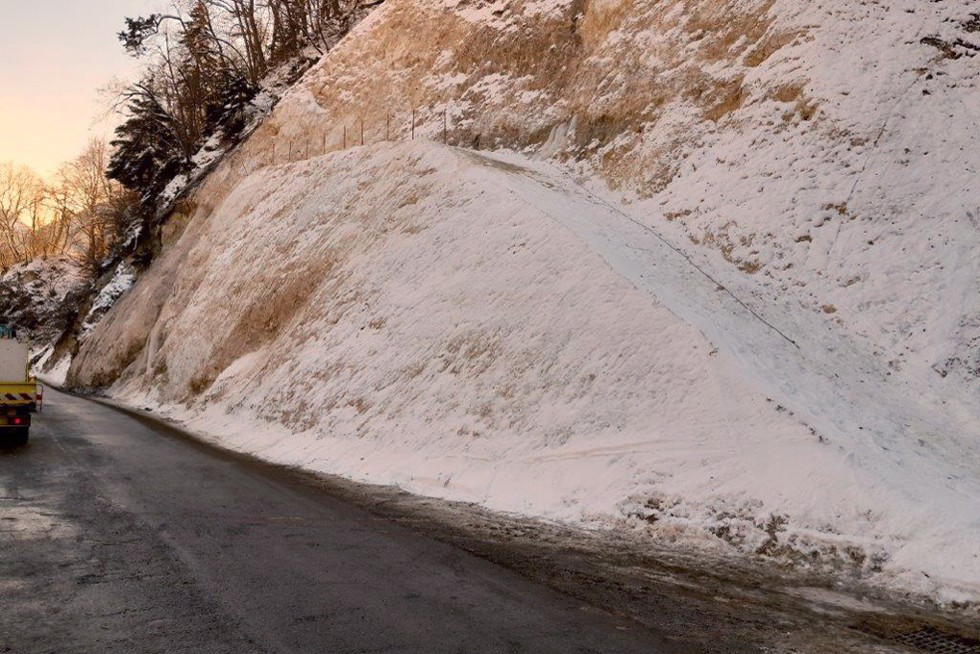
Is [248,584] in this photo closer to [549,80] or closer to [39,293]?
[549,80]

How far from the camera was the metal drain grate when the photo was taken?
5156mm

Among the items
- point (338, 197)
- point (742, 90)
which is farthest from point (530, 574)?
point (338, 197)

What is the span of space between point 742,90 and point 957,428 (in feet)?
36.2

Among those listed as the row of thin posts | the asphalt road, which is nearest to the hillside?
the row of thin posts

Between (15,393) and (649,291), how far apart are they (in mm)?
11799

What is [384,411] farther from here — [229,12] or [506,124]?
[229,12]

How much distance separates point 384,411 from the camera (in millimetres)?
14273

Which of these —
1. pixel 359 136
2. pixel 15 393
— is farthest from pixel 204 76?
pixel 15 393

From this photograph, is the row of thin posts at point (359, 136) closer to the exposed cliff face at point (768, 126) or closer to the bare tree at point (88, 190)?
the exposed cliff face at point (768, 126)

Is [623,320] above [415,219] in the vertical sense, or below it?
below

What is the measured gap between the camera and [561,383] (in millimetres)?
12023

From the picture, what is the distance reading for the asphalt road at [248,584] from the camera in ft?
15.7

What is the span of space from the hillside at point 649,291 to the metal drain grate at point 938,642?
108 centimetres

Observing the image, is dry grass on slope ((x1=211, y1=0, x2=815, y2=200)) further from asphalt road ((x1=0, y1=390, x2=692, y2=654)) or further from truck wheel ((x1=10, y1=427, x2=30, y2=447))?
truck wheel ((x1=10, y1=427, x2=30, y2=447))
